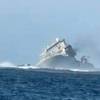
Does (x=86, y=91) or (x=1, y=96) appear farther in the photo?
(x=86, y=91)

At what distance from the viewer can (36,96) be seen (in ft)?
327

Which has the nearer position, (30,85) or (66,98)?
(66,98)

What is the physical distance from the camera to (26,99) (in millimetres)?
95000

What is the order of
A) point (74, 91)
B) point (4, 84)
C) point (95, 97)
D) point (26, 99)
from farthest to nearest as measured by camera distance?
point (4, 84) < point (74, 91) < point (95, 97) < point (26, 99)

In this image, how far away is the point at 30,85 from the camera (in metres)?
119

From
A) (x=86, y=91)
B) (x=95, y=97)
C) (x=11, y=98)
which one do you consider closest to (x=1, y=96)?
(x=11, y=98)

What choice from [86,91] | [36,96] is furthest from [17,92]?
[86,91]

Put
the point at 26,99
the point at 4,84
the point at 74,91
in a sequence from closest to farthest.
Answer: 1. the point at 26,99
2. the point at 74,91
3. the point at 4,84

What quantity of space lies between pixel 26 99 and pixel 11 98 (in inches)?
64.4

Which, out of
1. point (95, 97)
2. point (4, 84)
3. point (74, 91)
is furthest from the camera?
point (4, 84)

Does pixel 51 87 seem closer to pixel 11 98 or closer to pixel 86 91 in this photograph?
pixel 86 91

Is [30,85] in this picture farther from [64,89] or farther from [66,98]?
[66,98]

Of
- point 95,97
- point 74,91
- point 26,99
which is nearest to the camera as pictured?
point 26,99

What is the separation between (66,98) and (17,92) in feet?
23.3
